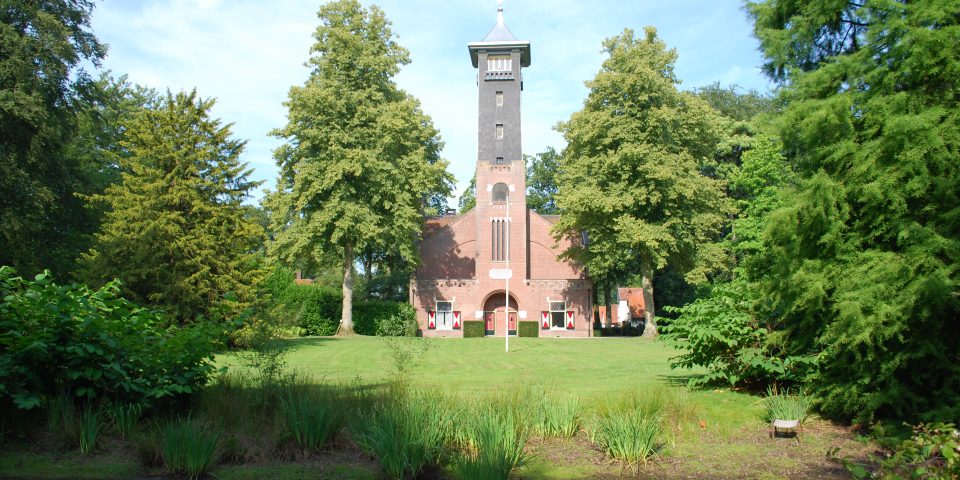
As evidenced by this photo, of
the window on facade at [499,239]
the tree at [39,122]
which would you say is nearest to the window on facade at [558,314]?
the window on facade at [499,239]

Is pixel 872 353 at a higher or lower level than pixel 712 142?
lower

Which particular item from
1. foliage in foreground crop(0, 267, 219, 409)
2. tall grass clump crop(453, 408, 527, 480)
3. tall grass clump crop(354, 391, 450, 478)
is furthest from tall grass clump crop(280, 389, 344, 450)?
tall grass clump crop(453, 408, 527, 480)

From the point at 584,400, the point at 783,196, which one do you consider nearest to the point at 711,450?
the point at 584,400

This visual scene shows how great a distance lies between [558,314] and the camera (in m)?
42.8

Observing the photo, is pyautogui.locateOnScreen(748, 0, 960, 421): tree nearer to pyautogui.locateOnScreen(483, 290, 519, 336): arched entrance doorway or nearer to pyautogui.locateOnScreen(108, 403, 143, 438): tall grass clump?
pyautogui.locateOnScreen(108, 403, 143, 438): tall grass clump

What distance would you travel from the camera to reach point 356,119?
110 ft

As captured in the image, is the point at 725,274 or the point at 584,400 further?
the point at 725,274

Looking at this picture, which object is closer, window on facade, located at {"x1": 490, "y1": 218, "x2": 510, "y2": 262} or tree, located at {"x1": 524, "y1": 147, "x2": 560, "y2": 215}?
window on facade, located at {"x1": 490, "y1": 218, "x2": 510, "y2": 262}

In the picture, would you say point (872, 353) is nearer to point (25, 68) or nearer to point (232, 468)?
point (232, 468)

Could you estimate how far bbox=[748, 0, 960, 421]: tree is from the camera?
742cm

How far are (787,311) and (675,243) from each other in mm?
25425

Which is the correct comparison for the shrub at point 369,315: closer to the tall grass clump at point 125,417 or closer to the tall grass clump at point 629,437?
the tall grass clump at point 125,417

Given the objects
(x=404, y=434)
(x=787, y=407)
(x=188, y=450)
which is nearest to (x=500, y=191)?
(x=787, y=407)

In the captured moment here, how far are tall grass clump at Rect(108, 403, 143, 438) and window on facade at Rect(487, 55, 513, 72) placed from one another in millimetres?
40305
